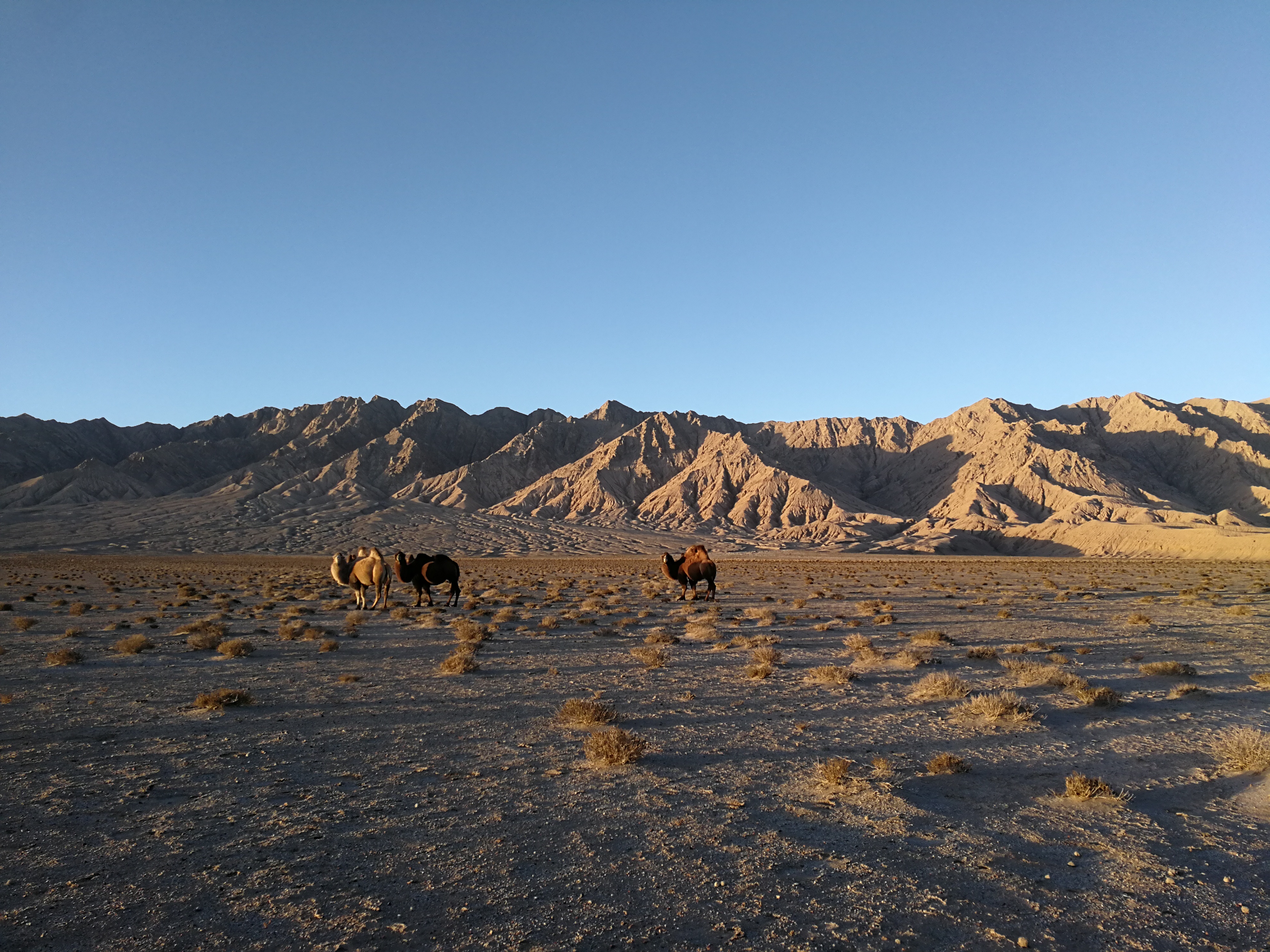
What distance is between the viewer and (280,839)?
5.85 m

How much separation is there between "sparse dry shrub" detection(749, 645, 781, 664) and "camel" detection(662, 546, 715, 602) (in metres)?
12.0

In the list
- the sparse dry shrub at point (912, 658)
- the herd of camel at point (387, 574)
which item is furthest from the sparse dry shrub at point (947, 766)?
the herd of camel at point (387, 574)

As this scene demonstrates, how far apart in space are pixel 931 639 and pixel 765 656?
4.95 meters

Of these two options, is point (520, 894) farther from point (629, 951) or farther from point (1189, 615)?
point (1189, 615)

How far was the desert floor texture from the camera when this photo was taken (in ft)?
15.5

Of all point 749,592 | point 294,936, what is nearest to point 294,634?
point 294,936

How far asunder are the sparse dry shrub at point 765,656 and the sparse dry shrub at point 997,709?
409 centimetres

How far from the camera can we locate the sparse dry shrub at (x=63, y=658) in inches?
521

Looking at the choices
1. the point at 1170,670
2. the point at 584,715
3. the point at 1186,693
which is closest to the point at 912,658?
the point at 1186,693

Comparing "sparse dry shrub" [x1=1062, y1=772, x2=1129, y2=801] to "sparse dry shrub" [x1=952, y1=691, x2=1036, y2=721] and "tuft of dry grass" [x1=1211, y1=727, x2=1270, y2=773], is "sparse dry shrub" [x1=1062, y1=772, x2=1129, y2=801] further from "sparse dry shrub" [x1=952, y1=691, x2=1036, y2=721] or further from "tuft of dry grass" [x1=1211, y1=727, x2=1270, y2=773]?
"sparse dry shrub" [x1=952, y1=691, x2=1036, y2=721]

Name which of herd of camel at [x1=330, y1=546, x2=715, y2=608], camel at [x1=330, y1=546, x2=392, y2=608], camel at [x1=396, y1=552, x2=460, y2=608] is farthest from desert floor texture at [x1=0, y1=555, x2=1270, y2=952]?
camel at [x1=396, y1=552, x2=460, y2=608]

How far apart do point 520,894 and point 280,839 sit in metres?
2.16

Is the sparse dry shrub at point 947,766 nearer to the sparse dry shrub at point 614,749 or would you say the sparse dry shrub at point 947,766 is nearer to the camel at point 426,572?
the sparse dry shrub at point 614,749

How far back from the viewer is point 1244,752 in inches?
312
